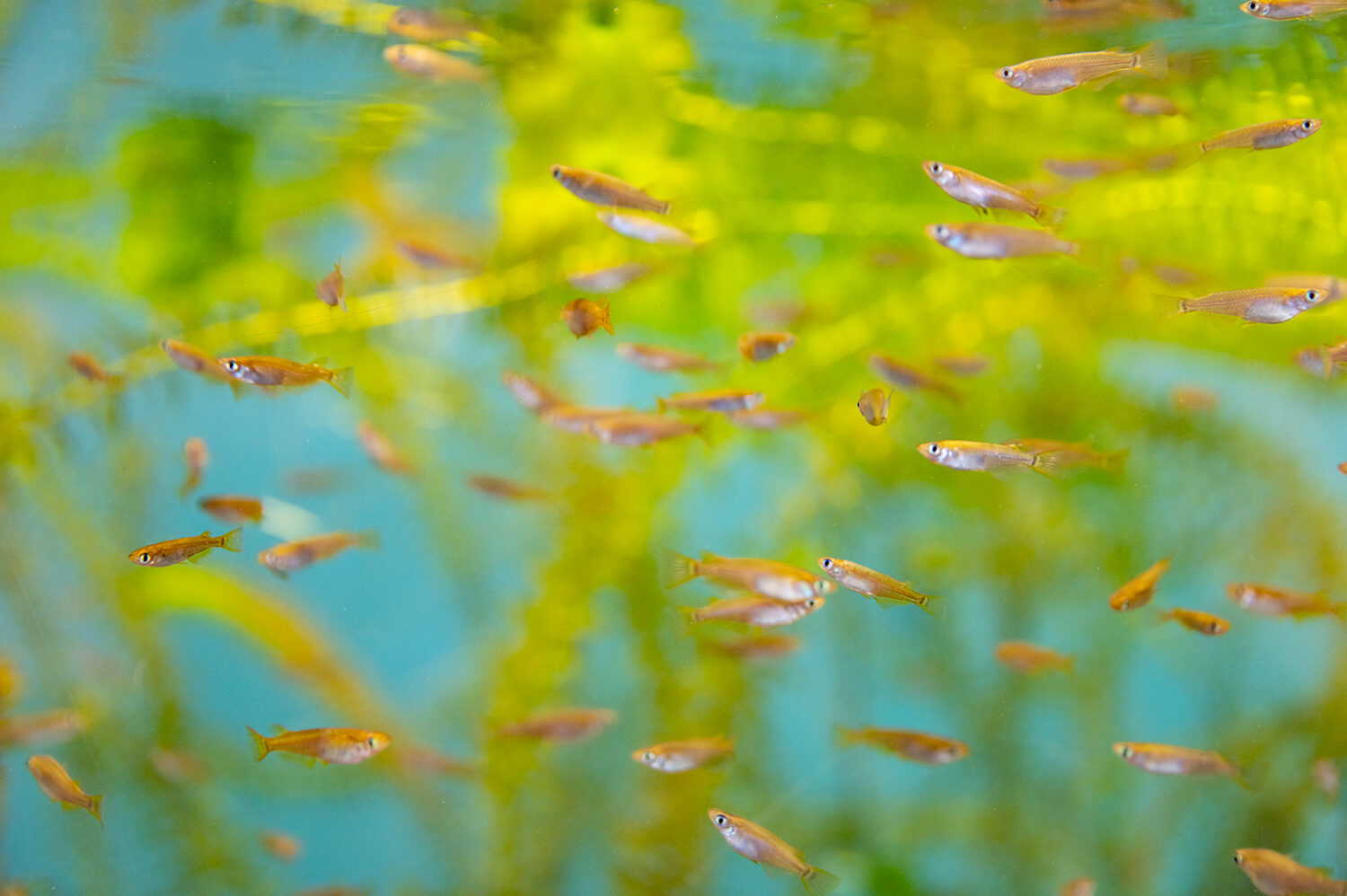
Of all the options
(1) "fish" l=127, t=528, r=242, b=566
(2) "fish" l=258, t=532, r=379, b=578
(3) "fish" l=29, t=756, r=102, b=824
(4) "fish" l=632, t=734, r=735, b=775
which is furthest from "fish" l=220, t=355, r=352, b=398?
(4) "fish" l=632, t=734, r=735, b=775

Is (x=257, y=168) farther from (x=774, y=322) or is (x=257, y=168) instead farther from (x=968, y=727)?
(x=968, y=727)

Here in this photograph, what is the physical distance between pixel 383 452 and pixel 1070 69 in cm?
471

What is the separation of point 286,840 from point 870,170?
6.72 meters

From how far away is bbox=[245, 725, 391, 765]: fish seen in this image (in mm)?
3721

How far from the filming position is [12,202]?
652 centimetres

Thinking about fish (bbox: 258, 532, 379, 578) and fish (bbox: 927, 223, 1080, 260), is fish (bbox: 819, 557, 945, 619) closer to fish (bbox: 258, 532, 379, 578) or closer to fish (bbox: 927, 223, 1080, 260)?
fish (bbox: 927, 223, 1080, 260)

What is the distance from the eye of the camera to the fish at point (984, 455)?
141 inches

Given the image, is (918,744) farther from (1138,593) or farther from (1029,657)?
(1138,593)

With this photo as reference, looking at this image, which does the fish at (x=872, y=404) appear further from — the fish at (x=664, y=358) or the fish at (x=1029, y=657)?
the fish at (x=1029, y=657)

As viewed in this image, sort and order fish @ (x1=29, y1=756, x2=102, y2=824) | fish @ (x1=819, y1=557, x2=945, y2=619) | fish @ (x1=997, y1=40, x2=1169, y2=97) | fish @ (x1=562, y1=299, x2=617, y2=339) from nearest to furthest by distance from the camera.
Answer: fish @ (x1=997, y1=40, x2=1169, y2=97) < fish @ (x1=819, y1=557, x2=945, y2=619) < fish @ (x1=562, y1=299, x2=617, y2=339) < fish @ (x1=29, y1=756, x2=102, y2=824)

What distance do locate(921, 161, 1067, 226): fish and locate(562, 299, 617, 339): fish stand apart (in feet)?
5.37

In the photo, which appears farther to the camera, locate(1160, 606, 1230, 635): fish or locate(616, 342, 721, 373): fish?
locate(616, 342, 721, 373): fish

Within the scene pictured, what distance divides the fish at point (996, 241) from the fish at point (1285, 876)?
3.45m

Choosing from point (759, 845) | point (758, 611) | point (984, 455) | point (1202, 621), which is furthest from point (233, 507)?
point (1202, 621)
